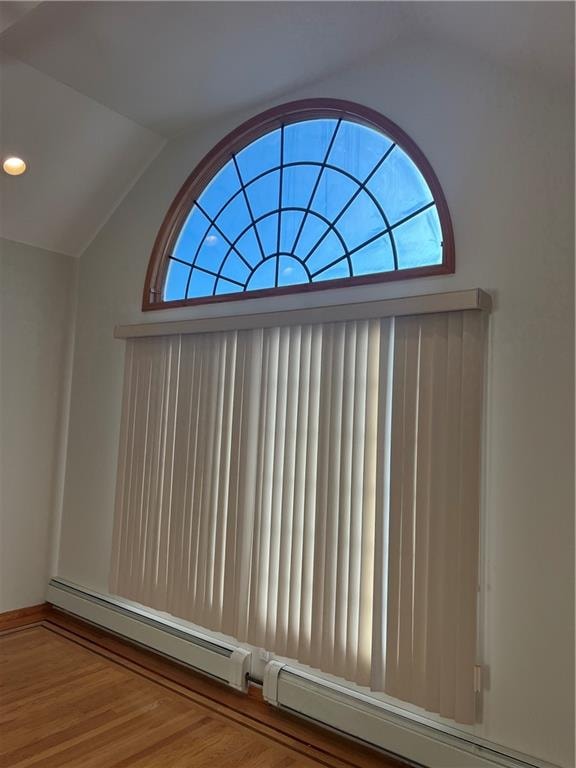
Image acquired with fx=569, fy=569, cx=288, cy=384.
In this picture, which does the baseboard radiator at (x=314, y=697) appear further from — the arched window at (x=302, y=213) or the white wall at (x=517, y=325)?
the arched window at (x=302, y=213)

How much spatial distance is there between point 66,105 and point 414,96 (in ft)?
6.84

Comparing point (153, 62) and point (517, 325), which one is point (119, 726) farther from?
point (153, 62)

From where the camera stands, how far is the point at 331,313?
2828 mm

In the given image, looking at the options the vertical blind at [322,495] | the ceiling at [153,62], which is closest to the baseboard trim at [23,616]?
the vertical blind at [322,495]

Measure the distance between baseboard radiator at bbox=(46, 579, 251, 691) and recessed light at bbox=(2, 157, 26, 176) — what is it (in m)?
2.86

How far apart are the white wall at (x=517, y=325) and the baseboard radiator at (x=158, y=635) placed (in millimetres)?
1349

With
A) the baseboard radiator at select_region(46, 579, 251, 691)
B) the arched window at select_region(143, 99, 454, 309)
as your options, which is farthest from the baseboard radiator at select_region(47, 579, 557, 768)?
the arched window at select_region(143, 99, 454, 309)

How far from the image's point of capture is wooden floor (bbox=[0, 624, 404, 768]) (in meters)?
2.47

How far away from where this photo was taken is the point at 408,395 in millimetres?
2576

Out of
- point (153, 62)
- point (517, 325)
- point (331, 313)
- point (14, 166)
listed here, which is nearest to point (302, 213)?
point (331, 313)

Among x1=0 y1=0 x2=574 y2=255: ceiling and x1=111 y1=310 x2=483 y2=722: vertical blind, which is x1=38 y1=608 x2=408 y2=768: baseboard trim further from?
x1=0 y1=0 x2=574 y2=255: ceiling

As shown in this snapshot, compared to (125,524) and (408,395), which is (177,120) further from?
(125,524)

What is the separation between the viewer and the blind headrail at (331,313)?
2432 millimetres

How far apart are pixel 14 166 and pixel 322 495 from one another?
285cm
